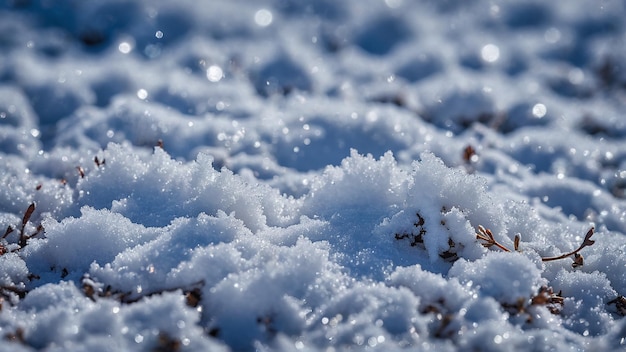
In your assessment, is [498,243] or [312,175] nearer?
[498,243]

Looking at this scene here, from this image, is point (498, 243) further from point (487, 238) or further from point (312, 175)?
point (312, 175)

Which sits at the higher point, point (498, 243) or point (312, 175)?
point (312, 175)

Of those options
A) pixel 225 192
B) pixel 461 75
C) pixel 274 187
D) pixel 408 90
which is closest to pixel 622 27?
pixel 461 75

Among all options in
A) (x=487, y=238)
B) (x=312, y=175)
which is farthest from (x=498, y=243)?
(x=312, y=175)

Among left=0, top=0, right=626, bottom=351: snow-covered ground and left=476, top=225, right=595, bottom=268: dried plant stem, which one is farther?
left=476, top=225, right=595, bottom=268: dried plant stem

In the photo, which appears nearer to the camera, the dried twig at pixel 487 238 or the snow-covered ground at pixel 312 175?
the snow-covered ground at pixel 312 175

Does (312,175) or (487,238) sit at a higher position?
(312,175)

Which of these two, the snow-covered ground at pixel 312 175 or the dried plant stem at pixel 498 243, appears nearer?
the snow-covered ground at pixel 312 175

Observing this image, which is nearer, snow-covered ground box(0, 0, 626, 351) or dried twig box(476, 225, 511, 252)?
snow-covered ground box(0, 0, 626, 351)
